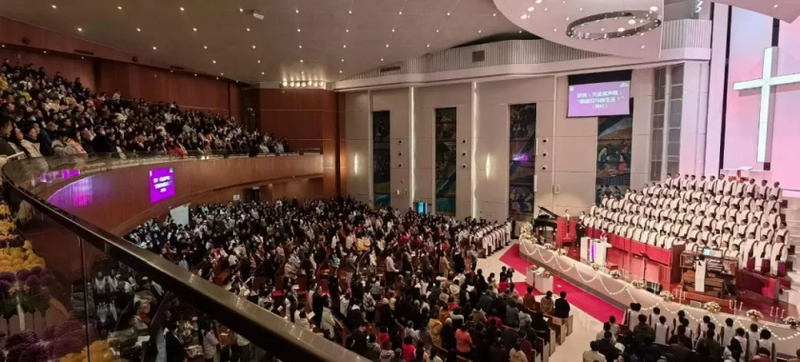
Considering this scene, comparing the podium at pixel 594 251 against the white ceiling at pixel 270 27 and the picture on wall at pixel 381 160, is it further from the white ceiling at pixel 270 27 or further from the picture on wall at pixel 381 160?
the picture on wall at pixel 381 160

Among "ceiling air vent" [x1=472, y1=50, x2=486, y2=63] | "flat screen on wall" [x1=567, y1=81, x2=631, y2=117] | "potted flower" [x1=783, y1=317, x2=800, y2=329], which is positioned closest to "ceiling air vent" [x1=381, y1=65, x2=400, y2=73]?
"ceiling air vent" [x1=472, y1=50, x2=486, y2=63]

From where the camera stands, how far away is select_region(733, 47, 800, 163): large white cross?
15148 millimetres

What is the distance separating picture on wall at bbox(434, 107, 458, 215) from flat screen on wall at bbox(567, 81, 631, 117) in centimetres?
559

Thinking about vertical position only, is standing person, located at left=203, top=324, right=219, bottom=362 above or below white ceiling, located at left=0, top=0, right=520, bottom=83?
below

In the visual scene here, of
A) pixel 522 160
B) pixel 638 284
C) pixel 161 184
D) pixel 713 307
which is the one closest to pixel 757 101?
pixel 522 160

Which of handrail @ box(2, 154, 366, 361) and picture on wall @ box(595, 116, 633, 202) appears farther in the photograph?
picture on wall @ box(595, 116, 633, 202)

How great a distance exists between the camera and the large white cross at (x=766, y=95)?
1515 cm

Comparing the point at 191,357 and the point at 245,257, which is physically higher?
the point at 191,357

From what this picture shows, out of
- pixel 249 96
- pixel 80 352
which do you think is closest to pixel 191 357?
pixel 80 352

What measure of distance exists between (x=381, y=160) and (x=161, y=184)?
45.1ft

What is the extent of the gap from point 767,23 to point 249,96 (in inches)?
901

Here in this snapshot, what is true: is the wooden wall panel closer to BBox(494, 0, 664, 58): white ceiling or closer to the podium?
BBox(494, 0, 664, 58): white ceiling

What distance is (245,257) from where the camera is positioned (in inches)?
487

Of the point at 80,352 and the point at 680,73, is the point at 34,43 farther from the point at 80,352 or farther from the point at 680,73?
the point at 680,73
